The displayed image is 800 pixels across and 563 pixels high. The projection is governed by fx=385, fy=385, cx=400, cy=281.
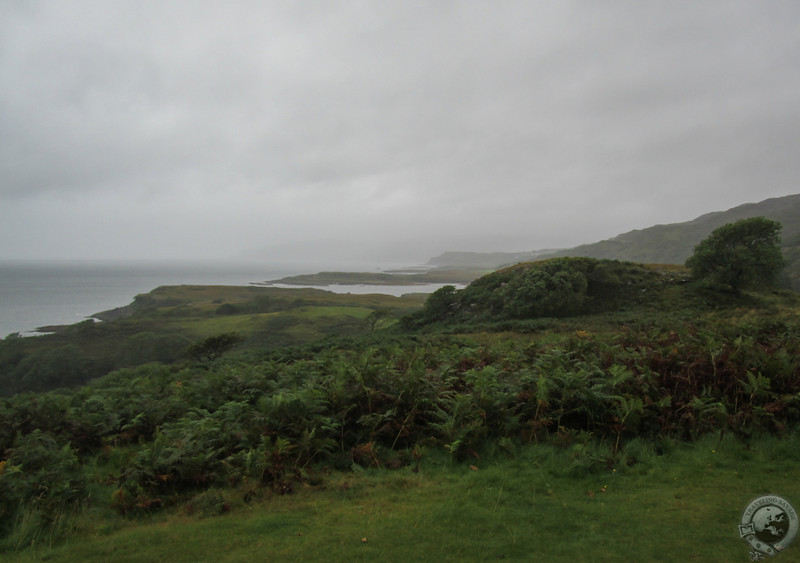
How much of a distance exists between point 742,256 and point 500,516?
4299 cm

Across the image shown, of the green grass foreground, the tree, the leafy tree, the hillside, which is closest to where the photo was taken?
the green grass foreground

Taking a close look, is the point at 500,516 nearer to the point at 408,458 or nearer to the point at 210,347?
the point at 408,458

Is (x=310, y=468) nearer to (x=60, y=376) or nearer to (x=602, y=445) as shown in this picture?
(x=602, y=445)

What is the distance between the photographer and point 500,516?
15.1 ft

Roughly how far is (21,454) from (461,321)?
1656 inches

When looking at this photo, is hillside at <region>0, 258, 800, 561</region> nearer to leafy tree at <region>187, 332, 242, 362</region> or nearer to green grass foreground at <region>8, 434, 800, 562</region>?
green grass foreground at <region>8, 434, 800, 562</region>

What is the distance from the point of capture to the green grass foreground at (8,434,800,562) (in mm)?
4000

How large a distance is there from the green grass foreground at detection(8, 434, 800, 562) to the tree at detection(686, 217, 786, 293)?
39.4 metres

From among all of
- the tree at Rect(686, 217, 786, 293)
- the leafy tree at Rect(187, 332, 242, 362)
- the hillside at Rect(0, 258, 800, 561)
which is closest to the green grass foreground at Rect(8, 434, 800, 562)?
the hillside at Rect(0, 258, 800, 561)

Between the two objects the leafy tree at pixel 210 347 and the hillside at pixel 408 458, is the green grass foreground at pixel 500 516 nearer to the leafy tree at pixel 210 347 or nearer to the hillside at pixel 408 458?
the hillside at pixel 408 458

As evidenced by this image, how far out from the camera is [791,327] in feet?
42.5

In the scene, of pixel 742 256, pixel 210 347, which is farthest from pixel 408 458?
pixel 742 256

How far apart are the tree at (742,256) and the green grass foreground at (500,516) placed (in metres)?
39.4

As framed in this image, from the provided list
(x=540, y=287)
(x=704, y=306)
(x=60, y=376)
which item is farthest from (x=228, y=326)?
(x=704, y=306)
